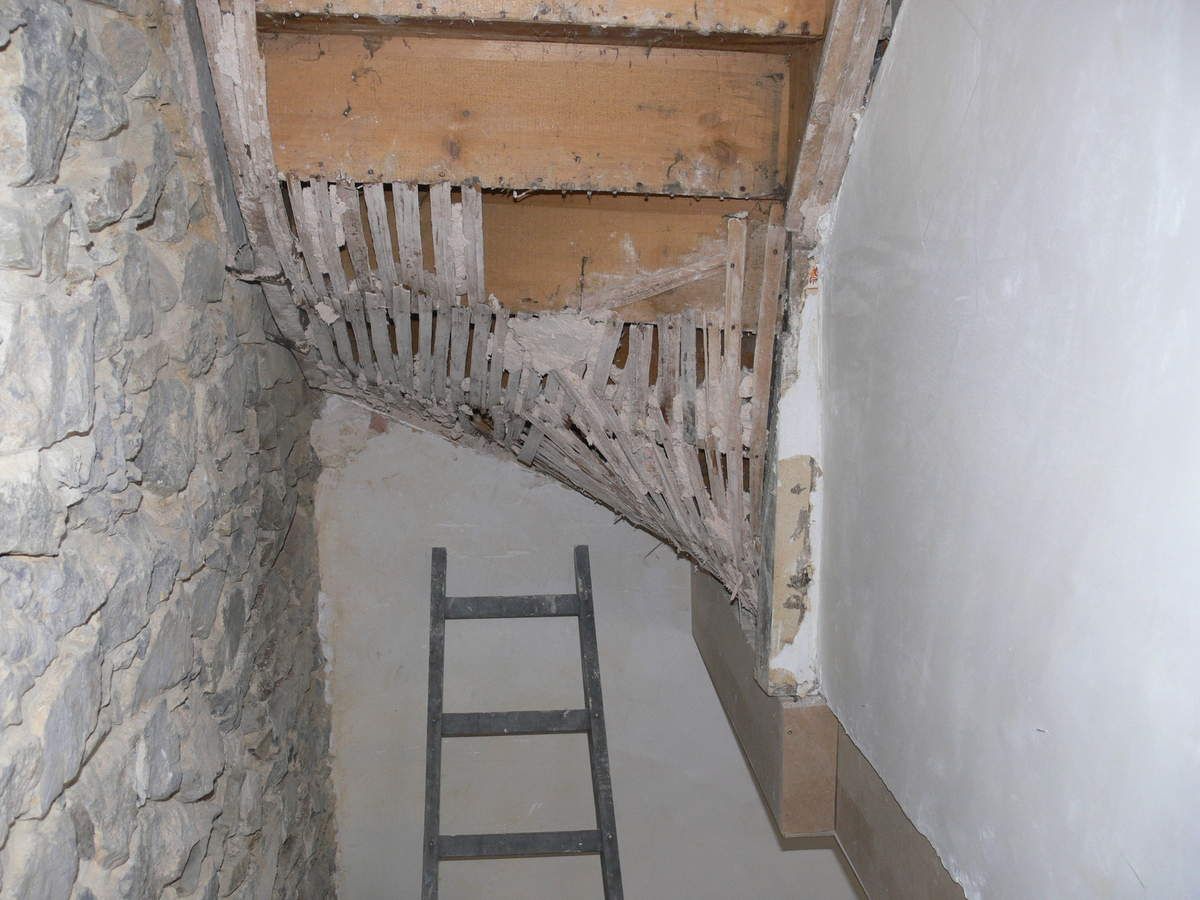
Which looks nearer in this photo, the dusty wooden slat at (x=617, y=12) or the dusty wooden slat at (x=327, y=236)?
the dusty wooden slat at (x=617, y=12)

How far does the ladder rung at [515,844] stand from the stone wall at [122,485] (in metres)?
0.53

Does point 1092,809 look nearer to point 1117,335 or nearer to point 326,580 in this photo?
point 1117,335

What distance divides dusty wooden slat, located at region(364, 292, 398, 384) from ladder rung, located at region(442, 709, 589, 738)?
3.12 ft

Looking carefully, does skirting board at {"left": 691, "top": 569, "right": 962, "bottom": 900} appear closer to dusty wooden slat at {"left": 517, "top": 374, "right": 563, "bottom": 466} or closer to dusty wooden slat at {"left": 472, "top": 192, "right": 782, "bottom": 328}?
dusty wooden slat at {"left": 517, "top": 374, "right": 563, "bottom": 466}

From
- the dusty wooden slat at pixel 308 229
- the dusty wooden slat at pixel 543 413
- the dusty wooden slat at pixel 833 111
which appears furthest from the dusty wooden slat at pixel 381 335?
the dusty wooden slat at pixel 833 111

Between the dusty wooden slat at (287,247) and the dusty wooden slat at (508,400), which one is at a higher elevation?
the dusty wooden slat at (287,247)

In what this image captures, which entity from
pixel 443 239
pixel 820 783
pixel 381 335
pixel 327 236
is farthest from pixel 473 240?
pixel 820 783

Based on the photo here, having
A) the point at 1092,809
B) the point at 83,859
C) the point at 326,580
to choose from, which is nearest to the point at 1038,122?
the point at 1092,809

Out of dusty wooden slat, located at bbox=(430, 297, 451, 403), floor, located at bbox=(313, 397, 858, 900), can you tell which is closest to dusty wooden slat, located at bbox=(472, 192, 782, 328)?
dusty wooden slat, located at bbox=(430, 297, 451, 403)

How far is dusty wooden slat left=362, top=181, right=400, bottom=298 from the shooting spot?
5.37 ft

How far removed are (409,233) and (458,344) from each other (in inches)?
12.4

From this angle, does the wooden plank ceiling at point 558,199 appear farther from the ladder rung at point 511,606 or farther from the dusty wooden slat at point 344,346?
the ladder rung at point 511,606

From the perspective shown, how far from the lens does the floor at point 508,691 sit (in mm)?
2740

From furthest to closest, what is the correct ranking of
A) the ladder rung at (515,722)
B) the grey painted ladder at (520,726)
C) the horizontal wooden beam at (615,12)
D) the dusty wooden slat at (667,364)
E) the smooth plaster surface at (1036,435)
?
the ladder rung at (515,722) → the grey painted ladder at (520,726) → the dusty wooden slat at (667,364) → the horizontal wooden beam at (615,12) → the smooth plaster surface at (1036,435)
